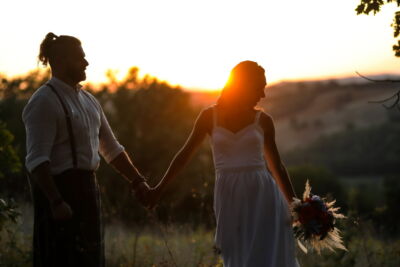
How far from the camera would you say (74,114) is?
5277mm

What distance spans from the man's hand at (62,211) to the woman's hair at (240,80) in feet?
5.45

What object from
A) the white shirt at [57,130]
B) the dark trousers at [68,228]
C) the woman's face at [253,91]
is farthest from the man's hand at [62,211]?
the woman's face at [253,91]

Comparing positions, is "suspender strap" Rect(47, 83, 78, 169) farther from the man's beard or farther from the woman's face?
the woman's face

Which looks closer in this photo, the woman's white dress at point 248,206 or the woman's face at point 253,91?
the woman's white dress at point 248,206

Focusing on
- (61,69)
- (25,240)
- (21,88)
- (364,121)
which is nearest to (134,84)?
(21,88)

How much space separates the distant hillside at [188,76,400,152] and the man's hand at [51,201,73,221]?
364ft

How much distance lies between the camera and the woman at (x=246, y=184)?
5.70 m

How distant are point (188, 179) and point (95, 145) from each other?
3407 centimetres

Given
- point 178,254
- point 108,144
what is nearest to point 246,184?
point 108,144

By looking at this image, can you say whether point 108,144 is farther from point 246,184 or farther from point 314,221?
point 314,221

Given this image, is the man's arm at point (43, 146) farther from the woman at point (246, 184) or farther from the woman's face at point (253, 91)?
the woman's face at point (253, 91)

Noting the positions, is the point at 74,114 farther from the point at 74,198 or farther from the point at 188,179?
the point at 188,179

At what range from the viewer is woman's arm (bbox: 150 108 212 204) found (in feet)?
19.5

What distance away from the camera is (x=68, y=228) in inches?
206
